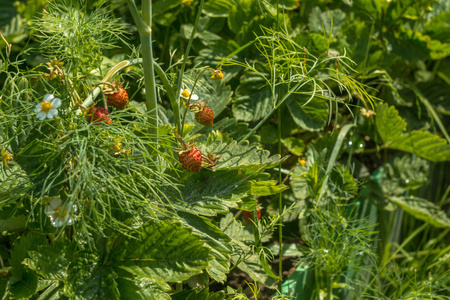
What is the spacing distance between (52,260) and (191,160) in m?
0.29

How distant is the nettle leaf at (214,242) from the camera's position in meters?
0.94

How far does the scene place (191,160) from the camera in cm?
92

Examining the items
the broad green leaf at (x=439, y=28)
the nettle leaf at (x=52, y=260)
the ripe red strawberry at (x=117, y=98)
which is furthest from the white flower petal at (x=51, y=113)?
the broad green leaf at (x=439, y=28)

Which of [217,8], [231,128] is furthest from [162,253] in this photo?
[217,8]

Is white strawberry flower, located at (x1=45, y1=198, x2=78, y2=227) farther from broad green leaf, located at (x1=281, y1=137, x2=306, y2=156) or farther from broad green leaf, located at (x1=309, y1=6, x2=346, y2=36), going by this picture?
broad green leaf, located at (x1=309, y1=6, x2=346, y2=36)

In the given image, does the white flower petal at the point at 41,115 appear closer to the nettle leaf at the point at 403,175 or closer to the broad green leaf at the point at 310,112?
the broad green leaf at the point at 310,112

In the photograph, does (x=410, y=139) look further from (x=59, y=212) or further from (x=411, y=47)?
(x=59, y=212)

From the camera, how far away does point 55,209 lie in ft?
2.87

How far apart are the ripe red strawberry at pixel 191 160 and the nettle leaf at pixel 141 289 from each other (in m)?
0.21

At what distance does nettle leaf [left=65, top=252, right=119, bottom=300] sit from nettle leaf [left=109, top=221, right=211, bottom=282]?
31mm

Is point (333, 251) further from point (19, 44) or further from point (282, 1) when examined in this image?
point (19, 44)

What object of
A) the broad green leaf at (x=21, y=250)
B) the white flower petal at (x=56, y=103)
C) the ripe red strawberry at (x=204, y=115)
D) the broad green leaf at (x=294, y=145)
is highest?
the white flower petal at (x=56, y=103)

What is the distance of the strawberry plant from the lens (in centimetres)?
86

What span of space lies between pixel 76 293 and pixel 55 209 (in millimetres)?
150
